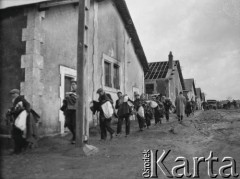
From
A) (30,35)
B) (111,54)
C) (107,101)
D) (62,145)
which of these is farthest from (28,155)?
(111,54)

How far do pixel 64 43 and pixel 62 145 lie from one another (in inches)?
140

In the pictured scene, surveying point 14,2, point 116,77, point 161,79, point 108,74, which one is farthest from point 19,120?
point 161,79

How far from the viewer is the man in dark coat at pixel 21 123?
6.32m

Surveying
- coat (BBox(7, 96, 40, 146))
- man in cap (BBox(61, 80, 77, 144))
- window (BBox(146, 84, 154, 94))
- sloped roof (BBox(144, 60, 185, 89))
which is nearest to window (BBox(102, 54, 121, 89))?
man in cap (BBox(61, 80, 77, 144))

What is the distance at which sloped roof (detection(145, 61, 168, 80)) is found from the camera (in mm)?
28406

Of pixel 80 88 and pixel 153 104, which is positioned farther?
pixel 153 104

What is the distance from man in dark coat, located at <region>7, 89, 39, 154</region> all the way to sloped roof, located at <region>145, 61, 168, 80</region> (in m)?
22.3

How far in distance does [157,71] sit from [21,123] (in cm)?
2395

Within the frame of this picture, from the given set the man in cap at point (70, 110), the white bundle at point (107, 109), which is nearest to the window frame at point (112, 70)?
the white bundle at point (107, 109)

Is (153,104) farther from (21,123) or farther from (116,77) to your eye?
(21,123)

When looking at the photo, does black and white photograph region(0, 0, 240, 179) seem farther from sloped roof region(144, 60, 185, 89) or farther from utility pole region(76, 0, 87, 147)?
sloped roof region(144, 60, 185, 89)

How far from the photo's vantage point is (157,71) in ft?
96.0

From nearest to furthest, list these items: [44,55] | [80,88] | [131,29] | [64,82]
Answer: [80,88] < [44,55] < [64,82] < [131,29]

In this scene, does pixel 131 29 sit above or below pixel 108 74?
above
